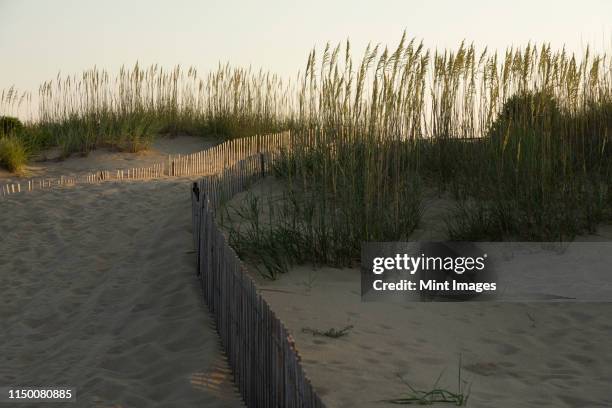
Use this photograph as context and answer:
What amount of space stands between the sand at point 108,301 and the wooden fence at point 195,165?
0.72 m

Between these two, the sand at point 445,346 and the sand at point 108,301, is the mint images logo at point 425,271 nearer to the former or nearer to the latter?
the sand at point 445,346

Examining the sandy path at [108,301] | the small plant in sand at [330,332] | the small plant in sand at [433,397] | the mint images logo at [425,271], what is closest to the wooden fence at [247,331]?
the sandy path at [108,301]

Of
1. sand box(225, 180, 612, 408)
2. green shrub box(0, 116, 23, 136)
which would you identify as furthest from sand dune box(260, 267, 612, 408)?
green shrub box(0, 116, 23, 136)

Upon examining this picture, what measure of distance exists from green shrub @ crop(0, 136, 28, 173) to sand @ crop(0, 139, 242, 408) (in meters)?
3.05

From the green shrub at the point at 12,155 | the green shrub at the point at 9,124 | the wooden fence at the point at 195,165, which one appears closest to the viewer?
the wooden fence at the point at 195,165

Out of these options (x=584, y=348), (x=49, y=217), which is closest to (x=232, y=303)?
(x=584, y=348)

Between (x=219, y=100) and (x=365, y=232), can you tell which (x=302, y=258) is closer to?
(x=365, y=232)

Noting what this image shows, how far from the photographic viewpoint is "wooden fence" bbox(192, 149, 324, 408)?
9.60 ft

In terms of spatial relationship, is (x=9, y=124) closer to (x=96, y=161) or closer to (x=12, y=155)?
(x=12, y=155)

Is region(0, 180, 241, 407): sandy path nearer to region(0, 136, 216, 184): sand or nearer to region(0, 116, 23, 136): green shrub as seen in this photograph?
region(0, 136, 216, 184): sand

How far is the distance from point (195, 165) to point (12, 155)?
3.19 m

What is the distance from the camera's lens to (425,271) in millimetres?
5555

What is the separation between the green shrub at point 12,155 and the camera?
1176 centimetres

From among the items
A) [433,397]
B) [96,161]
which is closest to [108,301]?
[433,397]
